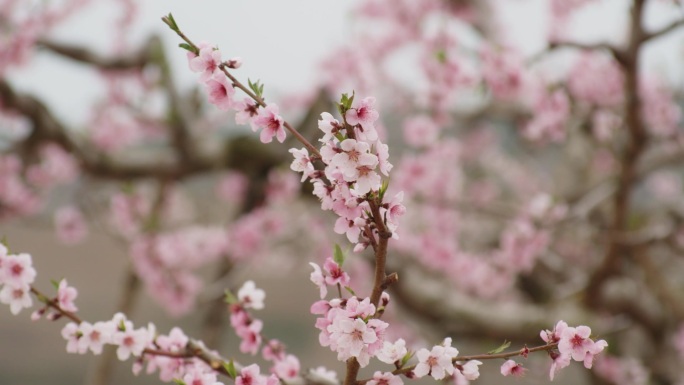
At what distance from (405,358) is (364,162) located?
40 cm

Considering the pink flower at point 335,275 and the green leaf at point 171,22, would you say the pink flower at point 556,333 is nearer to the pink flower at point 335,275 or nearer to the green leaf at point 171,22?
the pink flower at point 335,275

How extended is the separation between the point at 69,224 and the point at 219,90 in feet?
11.1

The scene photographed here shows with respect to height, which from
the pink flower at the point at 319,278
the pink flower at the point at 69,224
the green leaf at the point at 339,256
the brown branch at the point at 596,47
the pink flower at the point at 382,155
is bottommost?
the pink flower at the point at 319,278

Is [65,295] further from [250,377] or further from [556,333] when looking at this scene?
[556,333]

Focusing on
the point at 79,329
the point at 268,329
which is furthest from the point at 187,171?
the point at 268,329

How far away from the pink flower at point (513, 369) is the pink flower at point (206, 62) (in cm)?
77

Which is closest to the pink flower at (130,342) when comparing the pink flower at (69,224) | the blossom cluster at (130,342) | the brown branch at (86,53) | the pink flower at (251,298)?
the blossom cluster at (130,342)

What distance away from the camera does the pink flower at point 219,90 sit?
106cm

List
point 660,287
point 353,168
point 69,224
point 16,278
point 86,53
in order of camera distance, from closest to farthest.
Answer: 1. point 353,168
2. point 16,278
3. point 69,224
4. point 86,53
5. point 660,287

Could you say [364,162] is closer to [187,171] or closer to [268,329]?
[187,171]

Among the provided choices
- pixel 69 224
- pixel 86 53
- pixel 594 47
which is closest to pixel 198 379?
pixel 594 47

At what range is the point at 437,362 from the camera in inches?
42.1

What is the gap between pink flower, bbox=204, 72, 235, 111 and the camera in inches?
41.7

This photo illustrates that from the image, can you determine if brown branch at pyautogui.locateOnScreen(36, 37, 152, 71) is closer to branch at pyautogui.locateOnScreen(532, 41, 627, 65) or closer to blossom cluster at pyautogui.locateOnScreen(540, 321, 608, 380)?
branch at pyautogui.locateOnScreen(532, 41, 627, 65)
